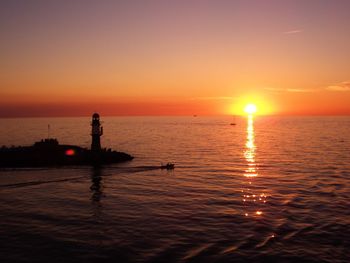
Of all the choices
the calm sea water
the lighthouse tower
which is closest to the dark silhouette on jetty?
the lighthouse tower

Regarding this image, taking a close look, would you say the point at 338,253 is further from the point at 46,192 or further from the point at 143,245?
the point at 46,192

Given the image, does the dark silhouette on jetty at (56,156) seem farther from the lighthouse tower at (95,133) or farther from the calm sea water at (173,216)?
the calm sea water at (173,216)

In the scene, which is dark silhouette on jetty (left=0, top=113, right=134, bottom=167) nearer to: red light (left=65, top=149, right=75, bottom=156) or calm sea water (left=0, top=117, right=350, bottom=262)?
red light (left=65, top=149, right=75, bottom=156)

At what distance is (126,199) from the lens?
43375 mm

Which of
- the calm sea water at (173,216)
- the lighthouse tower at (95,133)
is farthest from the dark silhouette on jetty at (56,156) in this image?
the calm sea water at (173,216)

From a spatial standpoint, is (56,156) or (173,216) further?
(56,156)

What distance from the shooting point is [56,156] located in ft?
244

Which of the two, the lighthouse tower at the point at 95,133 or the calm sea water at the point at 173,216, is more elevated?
the lighthouse tower at the point at 95,133

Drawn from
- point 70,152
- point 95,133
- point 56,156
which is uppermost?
point 95,133

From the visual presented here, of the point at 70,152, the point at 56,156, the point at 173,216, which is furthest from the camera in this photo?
the point at 70,152

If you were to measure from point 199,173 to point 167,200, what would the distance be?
78.8 ft

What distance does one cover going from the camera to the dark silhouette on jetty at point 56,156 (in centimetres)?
7012

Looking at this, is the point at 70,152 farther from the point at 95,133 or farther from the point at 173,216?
the point at 173,216

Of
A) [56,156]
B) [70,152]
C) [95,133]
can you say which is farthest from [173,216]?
[95,133]
